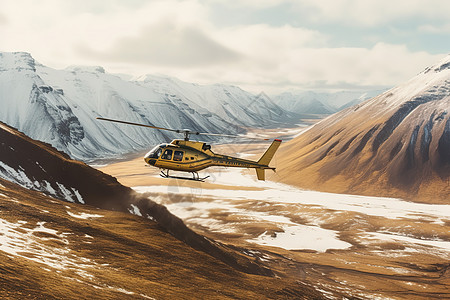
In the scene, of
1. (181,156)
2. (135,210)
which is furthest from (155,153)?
(135,210)

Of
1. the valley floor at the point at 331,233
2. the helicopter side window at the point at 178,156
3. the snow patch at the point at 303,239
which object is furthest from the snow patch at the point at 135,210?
the helicopter side window at the point at 178,156

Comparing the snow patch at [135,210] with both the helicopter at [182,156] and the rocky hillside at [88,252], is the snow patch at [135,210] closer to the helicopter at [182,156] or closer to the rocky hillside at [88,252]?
the rocky hillside at [88,252]

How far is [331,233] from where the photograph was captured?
12225 cm

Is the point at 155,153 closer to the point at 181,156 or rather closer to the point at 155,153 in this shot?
→ the point at 155,153

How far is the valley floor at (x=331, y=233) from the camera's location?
80.5m

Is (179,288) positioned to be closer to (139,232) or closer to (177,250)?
(177,250)

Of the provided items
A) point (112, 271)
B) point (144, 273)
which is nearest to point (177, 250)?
point (144, 273)

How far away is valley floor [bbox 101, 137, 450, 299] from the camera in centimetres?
8050

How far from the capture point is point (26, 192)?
62.9 metres

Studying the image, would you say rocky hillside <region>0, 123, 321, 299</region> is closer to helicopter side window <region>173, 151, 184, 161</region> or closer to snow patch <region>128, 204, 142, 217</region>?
snow patch <region>128, 204, 142, 217</region>

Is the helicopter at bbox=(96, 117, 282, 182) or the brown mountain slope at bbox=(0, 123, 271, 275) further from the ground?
the helicopter at bbox=(96, 117, 282, 182)

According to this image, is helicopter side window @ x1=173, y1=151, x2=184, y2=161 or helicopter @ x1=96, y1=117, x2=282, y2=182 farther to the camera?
helicopter side window @ x1=173, y1=151, x2=184, y2=161

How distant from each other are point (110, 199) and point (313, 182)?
137 m

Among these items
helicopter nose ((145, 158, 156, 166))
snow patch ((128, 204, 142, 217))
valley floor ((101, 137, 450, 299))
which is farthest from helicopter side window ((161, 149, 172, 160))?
snow patch ((128, 204, 142, 217))
